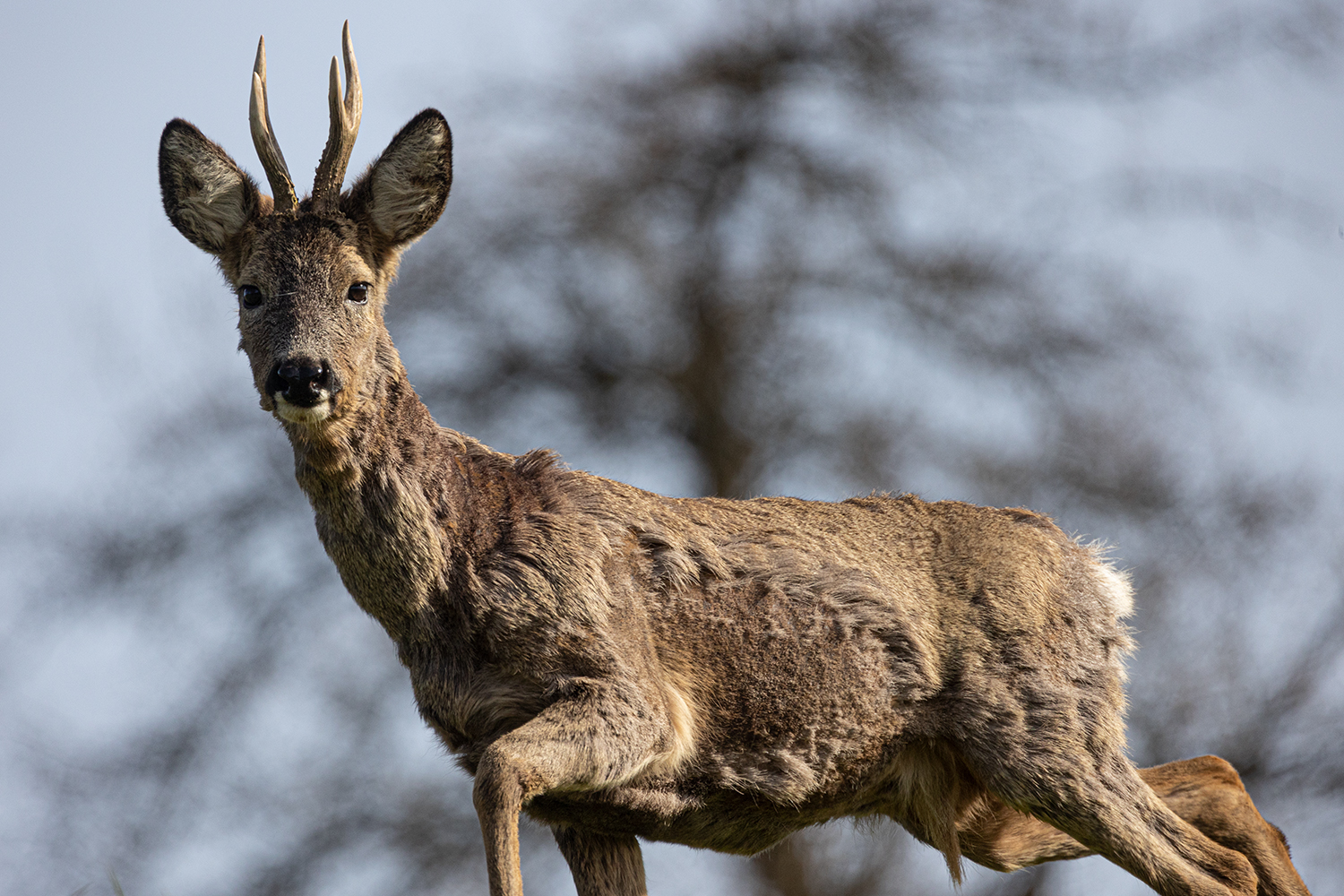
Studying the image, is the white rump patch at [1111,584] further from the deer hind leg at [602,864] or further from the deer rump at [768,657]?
the deer hind leg at [602,864]

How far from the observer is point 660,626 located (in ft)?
20.7

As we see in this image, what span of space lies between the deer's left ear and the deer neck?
68 centimetres

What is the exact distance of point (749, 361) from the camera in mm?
→ 15180

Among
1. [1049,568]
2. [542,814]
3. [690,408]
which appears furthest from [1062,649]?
[690,408]

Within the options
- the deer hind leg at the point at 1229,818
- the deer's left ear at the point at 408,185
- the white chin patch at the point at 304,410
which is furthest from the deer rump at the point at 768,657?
the deer's left ear at the point at 408,185

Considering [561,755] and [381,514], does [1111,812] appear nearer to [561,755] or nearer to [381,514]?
[561,755]

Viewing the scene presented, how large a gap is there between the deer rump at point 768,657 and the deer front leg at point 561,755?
0.05 ft

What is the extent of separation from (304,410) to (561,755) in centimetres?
163

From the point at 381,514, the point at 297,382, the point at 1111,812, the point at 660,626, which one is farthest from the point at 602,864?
the point at 297,382

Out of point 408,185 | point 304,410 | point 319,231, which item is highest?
point 408,185

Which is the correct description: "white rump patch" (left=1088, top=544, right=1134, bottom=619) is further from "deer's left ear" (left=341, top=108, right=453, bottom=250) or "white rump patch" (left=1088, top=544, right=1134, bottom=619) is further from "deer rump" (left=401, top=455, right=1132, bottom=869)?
"deer's left ear" (left=341, top=108, right=453, bottom=250)

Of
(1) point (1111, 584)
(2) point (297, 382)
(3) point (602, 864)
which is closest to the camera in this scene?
(2) point (297, 382)

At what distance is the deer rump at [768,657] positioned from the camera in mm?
5977

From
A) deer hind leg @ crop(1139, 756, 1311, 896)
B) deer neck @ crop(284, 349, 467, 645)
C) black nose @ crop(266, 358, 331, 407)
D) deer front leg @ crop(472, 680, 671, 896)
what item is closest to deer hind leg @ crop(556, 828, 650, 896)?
deer front leg @ crop(472, 680, 671, 896)
